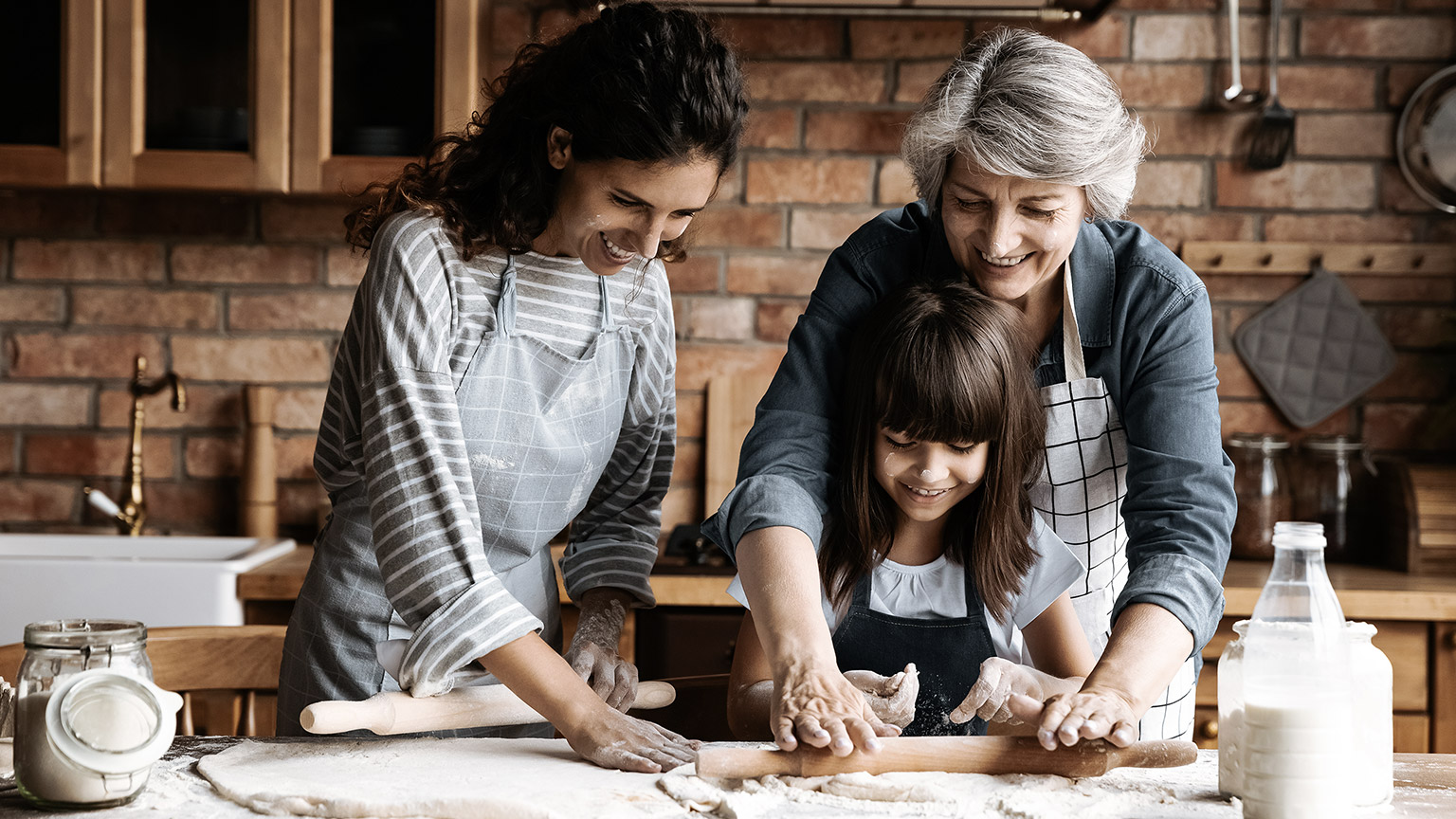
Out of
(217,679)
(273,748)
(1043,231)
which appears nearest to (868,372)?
(1043,231)

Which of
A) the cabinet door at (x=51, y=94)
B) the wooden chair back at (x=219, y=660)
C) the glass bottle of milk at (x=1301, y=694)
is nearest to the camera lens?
the glass bottle of milk at (x=1301, y=694)

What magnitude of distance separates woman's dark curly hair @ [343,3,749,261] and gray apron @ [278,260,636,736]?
68 mm

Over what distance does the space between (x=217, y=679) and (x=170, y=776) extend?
452 mm

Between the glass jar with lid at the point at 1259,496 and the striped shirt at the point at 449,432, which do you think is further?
the glass jar with lid at the point at 1259,496

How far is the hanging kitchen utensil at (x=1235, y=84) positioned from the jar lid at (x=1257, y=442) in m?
0.65

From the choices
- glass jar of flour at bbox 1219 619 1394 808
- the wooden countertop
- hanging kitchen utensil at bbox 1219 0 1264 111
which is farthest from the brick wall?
glass jar of flour at bbox 1219 619 1394 808

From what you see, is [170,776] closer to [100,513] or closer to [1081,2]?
[100,513]

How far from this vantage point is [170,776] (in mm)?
934

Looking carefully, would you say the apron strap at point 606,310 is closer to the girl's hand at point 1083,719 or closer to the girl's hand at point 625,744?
the girl's hand at point 625,744

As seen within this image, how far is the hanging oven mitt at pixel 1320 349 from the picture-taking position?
Answer: 2.36m

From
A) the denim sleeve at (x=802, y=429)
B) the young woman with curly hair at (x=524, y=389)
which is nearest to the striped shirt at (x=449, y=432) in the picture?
the young woman with curly hair at (x=524, y=389)

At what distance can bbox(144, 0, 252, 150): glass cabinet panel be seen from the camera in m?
2.14

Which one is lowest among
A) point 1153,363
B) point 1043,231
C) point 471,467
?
point 471,467

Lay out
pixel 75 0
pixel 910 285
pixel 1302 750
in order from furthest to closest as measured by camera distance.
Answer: pixel 75 0 → pixel 910 285 → pixel 1302 750
